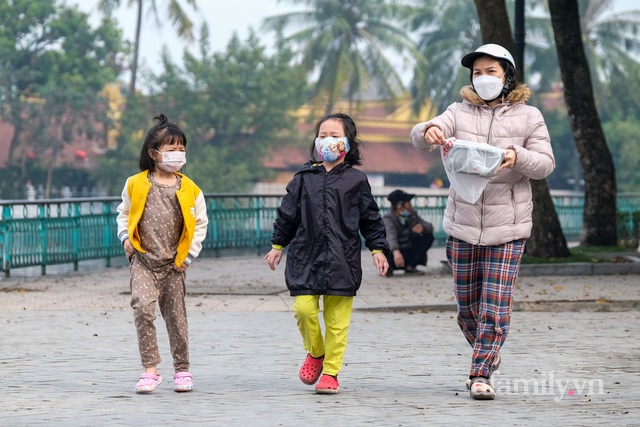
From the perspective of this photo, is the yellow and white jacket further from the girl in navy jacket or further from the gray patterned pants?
the girl in navy jacket

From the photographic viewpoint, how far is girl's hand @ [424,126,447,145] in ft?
22.0

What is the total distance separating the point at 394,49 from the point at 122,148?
15.1 metres

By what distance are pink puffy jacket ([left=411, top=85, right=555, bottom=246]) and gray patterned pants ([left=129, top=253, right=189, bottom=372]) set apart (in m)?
1.60

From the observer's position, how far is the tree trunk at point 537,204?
17.4 meters

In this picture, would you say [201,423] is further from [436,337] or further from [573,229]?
[573,229]

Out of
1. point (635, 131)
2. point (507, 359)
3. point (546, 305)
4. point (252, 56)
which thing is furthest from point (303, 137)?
point (507, 359)

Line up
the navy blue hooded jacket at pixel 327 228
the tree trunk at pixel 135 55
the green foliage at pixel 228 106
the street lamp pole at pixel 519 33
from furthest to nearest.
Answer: the tree trunk at pixel 135 55 → the green foliage at pixel 228 106 → the street lamp pole at pixel 519 33 → the navy blue hooded jacket at pixel 327 228

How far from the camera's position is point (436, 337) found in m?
10.5

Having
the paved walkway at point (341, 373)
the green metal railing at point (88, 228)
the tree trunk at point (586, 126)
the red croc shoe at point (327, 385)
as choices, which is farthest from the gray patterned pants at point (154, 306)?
the tree trunk at point (586, 126)

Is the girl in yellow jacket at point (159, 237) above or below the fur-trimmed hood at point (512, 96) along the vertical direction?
below

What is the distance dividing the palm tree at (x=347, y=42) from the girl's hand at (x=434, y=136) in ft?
186

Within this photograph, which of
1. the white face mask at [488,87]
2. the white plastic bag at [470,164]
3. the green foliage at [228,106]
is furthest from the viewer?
the green foliage at [228,106]

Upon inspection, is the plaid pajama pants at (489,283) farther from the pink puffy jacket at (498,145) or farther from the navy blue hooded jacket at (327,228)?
the navy blue hooded jacket at (327,228)

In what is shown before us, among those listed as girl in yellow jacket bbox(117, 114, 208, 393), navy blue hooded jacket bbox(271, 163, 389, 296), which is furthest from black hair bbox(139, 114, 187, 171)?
navy blue hooded jacket bbox(271, 163, 389, 296)
